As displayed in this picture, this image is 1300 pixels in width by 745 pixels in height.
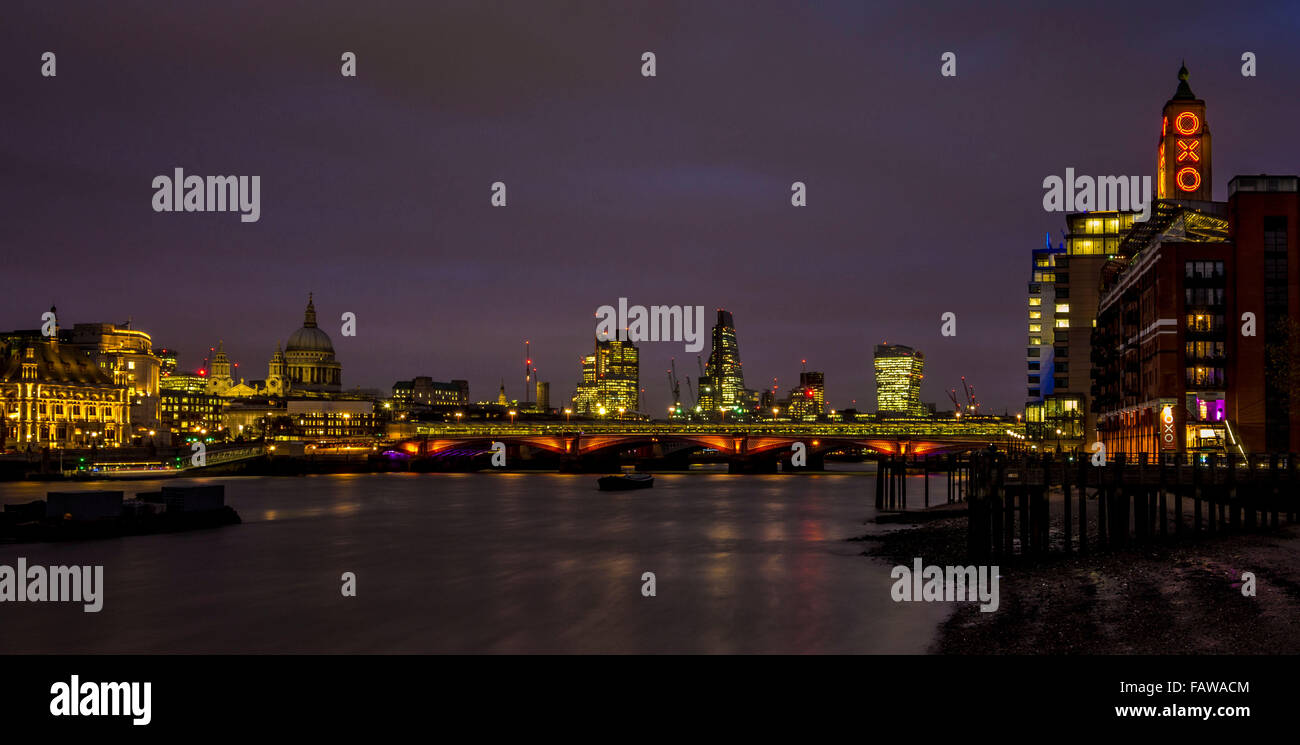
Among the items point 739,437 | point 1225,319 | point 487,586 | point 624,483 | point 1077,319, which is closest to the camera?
point 487,586

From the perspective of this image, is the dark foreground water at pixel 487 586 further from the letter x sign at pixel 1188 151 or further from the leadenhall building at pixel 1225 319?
the letter x sign at pixel 1188 151

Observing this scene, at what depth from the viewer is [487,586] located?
52.2m

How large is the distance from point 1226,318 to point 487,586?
64.9 metres

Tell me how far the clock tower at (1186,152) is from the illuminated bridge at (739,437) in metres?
47.7

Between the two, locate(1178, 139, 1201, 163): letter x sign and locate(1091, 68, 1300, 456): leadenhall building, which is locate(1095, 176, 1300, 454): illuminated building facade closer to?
locate(1091, 68, 1300, 456): leadenhall building

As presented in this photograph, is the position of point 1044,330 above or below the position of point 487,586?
above

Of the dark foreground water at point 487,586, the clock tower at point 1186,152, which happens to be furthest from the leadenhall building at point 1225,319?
the dark foreground water at point 487,586

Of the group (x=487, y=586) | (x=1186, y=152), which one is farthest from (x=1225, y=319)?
(x=487, y=586)

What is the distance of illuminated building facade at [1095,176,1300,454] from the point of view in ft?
277

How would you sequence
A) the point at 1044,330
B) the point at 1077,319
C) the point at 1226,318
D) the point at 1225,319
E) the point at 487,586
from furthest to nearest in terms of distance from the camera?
1. the point at 1044,330
2. the point at 1077,319
3. the point at 1225,319
4. the point at 1226,318
5. the point at 487,586

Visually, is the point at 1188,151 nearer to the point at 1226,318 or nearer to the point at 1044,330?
the point at 1226,318

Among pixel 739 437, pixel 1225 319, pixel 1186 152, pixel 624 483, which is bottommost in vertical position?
pixel 624 483
